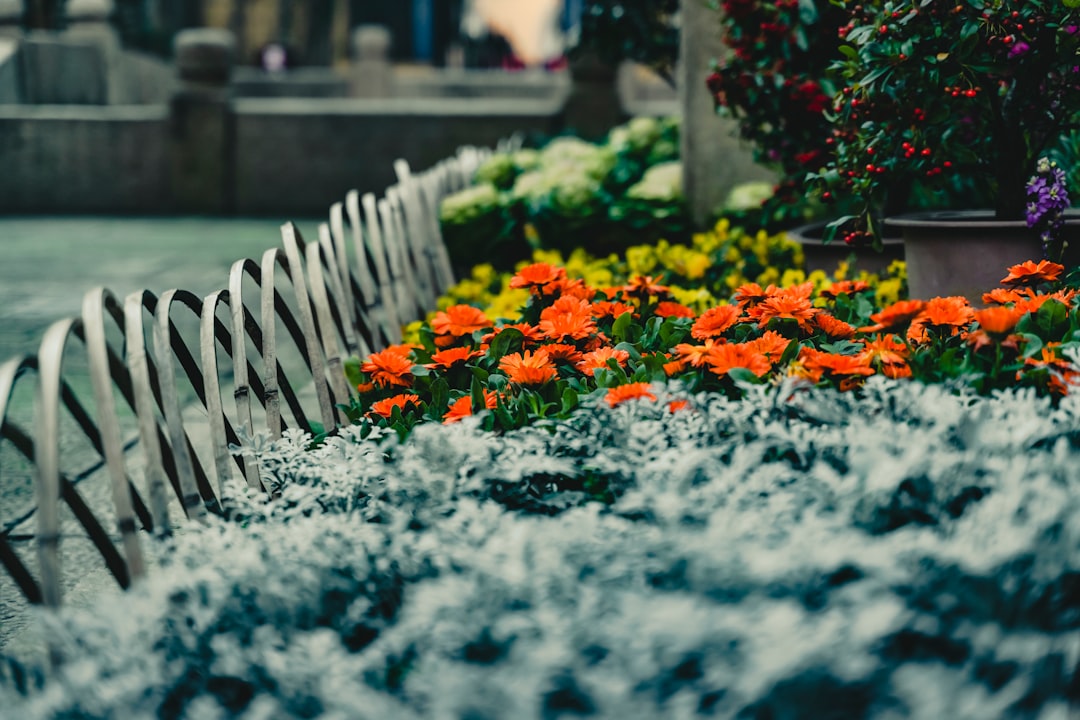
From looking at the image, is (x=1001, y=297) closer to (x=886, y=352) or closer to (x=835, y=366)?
(x=886, y=352)

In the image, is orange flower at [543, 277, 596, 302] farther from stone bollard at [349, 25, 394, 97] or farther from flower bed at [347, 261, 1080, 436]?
stone bollard at [349, 25, 394, 97]

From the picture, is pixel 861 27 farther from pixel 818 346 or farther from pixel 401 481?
pixel 401 481

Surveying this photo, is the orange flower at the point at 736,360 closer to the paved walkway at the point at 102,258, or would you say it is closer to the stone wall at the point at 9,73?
the paved walkway at the point at 102,258

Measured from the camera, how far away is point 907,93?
3.46 m

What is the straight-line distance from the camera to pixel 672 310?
10.6 ft

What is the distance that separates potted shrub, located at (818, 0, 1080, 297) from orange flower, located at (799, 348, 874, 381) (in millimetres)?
1320

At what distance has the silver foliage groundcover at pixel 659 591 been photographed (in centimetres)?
143

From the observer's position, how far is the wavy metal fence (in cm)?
183

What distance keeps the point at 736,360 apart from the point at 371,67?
20.7 meters

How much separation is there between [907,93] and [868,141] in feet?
0.63

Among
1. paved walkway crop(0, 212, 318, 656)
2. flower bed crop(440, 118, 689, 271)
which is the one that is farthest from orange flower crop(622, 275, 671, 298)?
flower bed crop(440, 118, 689, 271)

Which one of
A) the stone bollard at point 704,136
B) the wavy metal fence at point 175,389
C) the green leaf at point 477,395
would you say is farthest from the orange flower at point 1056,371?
the stone bollard at point 704,136

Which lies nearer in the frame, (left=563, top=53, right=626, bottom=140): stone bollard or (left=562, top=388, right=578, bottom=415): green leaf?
(left=562, top=388, right=578, bottom=415): green leaf

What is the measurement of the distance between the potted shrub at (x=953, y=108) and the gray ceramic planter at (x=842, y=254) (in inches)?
24.5
